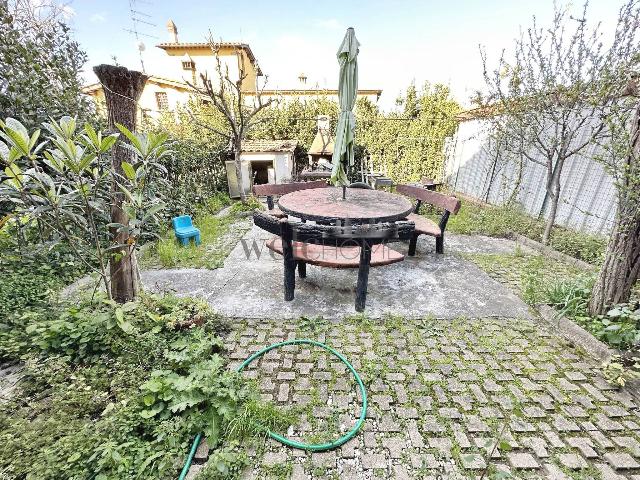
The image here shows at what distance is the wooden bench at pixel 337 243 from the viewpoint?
8.70 feet

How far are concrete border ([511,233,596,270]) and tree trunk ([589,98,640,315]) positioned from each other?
177cm

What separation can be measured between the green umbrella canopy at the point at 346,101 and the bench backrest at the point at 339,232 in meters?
1.44

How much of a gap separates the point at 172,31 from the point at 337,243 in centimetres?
2886

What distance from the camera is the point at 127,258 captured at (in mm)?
2602

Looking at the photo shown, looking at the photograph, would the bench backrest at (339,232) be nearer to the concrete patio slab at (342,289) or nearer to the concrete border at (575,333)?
the concrete patio slab at (342,289)

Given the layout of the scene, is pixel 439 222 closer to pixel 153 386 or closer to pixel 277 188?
pixel 277 188

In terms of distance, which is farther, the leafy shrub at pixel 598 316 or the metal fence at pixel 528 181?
the metal fence at pixel 528 181

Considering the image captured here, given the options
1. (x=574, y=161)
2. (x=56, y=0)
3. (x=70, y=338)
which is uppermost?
(x=56, y=0)

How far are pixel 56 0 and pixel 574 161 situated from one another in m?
9.47

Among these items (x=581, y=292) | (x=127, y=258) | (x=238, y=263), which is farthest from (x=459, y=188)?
(x=127, y=258)

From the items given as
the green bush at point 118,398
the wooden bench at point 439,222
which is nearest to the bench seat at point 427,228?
the wooden bench at point 439,222

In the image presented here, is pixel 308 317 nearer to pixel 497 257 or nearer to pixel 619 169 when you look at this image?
pixel 619 169

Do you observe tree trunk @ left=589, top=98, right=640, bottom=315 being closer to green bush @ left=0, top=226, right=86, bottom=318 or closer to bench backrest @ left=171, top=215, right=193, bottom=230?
green bush @ left=0, top=226, right=86, bottom=318

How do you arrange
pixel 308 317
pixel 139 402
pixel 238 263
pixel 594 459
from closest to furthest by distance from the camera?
pixel 594 459, pixel 139 402, pixel 308 317, pixel 238 263
